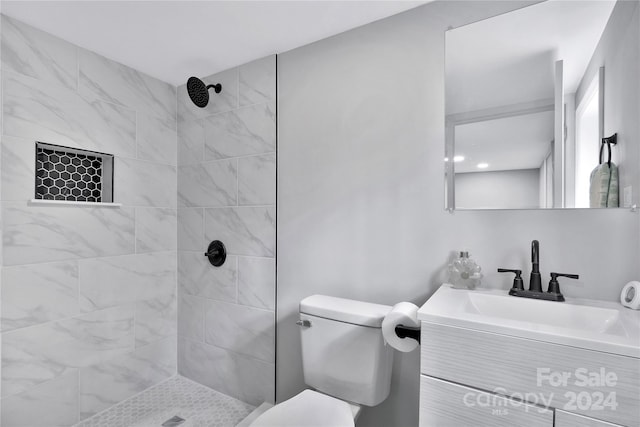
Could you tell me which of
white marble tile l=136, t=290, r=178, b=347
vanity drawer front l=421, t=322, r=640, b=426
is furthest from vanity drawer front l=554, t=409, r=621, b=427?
white marble tile l=136, t=290, r=178, b=347

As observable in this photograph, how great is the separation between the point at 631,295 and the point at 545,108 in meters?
0.68

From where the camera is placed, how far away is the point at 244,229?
1.88 metres

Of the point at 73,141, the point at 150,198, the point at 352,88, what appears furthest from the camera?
the point at 150,198

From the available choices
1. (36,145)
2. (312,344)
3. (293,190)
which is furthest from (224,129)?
(312,344)

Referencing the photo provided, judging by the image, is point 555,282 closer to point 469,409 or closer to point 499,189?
point 499,189

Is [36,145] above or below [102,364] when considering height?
above

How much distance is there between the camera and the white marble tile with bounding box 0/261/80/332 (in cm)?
145

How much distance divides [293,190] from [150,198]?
3.26ft

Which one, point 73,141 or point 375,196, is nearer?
point 375,196

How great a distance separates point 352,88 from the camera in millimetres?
1549

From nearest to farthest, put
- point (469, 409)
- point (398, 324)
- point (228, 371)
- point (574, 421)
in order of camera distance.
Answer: point (574, 421) → point (469, 409) → point (398, 324) → point (228, 371)

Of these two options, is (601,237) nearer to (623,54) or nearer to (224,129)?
(623,54)

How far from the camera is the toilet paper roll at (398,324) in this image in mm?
1132

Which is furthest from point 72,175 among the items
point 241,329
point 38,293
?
point 241,329
